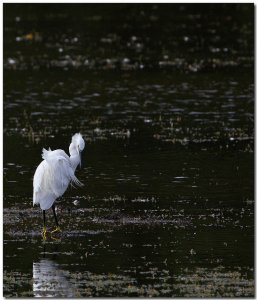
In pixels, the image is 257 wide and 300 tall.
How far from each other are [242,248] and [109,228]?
2148 millimetres

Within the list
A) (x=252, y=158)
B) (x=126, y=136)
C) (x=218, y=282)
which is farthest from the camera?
(x=126, y=136)

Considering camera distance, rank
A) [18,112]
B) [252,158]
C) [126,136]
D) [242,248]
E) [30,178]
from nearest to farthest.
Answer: [242,248], [30,178], [252,158], [126,136], [18,112]

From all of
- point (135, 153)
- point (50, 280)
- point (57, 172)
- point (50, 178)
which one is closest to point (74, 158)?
point (57, 172)

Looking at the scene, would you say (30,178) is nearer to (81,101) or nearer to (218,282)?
(218,282)

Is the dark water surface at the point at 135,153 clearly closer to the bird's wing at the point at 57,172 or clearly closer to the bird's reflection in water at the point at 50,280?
the bird's reflection in water at the point at 50,280

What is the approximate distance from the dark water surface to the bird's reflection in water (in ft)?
0.08

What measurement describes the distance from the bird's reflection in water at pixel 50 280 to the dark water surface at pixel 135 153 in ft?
0.08

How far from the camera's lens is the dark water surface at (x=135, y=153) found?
12406 mm

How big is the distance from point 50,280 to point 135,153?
28.5 ft

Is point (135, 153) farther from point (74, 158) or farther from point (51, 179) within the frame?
point (51, 179)

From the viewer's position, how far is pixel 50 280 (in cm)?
1197

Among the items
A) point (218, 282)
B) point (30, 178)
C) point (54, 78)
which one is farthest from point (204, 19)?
point (218, 282)

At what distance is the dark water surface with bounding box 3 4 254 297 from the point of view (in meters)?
12.4

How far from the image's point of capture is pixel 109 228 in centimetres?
1448
